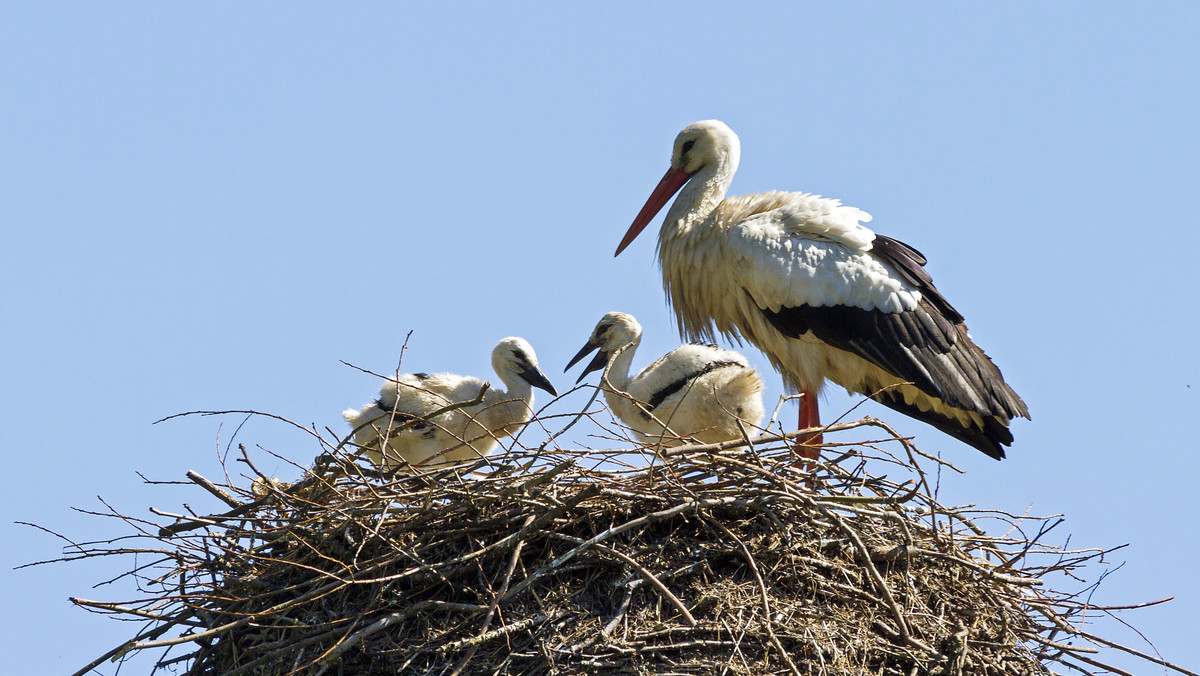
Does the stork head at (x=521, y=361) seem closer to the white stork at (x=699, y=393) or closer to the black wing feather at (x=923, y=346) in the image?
the white stork at (x=699, y=393)

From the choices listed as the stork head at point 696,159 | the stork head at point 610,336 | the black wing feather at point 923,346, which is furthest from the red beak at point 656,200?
the black wing feather at point 923,346

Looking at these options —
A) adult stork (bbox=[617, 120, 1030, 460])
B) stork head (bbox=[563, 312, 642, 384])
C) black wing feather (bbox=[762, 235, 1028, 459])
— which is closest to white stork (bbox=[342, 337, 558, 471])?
stork head (bbox=[563, 312, 642, 384])

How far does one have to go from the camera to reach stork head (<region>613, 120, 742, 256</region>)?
6.56 m

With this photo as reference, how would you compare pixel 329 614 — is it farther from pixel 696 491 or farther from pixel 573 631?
pixel 696 491

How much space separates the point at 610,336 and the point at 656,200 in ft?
2.89

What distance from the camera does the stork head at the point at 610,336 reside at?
6246 millimetres

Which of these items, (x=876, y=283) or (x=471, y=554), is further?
(x=876, y=283)

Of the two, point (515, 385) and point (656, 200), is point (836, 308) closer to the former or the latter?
point (656, 200)

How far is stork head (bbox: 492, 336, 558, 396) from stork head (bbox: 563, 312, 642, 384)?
0.17m

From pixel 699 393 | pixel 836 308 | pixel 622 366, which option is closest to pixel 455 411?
pixel 622 366

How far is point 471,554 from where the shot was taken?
3.84 metres

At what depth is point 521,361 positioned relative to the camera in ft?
20.7

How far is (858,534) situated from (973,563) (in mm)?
421

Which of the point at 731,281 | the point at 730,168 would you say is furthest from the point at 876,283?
the point at 730,168
